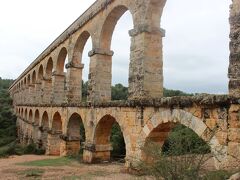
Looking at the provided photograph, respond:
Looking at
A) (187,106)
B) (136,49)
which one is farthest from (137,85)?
(187,106)

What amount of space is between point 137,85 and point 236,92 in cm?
346

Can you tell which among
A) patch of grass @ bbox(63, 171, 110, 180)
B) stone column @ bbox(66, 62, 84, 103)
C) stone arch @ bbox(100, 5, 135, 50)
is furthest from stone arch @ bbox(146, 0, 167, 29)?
stone column @ bbox(66, 62, 84, 103)

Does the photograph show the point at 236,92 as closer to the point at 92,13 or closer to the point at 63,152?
the point at 92,13

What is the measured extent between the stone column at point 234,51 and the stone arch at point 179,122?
88 cm

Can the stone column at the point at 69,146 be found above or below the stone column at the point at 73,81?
below

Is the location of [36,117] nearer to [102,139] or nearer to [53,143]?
[53,143]

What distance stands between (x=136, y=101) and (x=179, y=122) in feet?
5.61

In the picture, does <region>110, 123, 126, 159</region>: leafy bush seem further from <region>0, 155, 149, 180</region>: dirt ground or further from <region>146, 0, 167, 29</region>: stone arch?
<region>146, 0, 167, 29</region>: stone arch

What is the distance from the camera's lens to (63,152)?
1337cm

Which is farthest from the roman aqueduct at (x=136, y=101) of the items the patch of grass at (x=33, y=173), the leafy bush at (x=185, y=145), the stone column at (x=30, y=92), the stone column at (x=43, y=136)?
the stone column at (x=30, y=92)

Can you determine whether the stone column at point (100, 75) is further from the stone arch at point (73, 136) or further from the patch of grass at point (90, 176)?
the patch of grass at point (90, 176)

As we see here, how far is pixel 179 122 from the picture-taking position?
624cm

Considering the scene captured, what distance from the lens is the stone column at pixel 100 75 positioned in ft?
36.5

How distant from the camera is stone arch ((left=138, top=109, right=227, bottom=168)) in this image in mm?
5180
